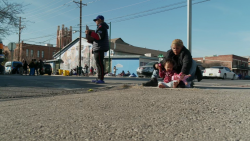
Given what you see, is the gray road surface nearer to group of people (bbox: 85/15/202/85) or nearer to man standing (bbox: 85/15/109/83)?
man standing (bbox: 85/15/109/83)

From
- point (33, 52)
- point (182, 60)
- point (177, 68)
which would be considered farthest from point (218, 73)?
point (33, 52)

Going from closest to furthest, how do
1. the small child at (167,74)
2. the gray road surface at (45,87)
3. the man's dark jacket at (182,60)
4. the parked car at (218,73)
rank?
the gray road surface at (45,87), the man's dark jacket at (182,60), the small child at (167,74), the parked car at (218,73)

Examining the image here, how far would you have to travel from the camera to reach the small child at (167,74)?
384 centimetres

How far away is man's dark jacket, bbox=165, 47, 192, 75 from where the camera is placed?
146 inches

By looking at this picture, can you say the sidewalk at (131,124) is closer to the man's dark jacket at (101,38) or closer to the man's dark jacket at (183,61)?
the man's dark jacket at (183,61)

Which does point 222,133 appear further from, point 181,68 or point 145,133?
point 181,68

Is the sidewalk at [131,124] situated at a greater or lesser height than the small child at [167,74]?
lesser

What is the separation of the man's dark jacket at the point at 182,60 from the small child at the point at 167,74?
0.11 meters

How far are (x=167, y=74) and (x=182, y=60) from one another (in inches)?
17.3

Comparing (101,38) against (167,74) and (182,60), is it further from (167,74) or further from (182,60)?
(182,60)

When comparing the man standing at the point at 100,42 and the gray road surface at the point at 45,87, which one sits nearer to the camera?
the gray road surface at the point at 45,87

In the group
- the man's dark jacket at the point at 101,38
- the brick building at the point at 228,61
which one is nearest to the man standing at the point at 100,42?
the man's dark jacket at the point at 101,38

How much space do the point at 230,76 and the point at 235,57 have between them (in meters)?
49.0

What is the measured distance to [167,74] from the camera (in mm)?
4117
